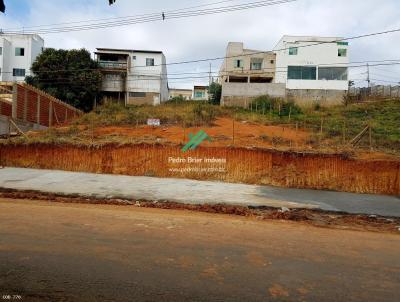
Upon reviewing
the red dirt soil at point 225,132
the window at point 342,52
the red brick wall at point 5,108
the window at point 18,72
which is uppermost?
the window at point 342,52

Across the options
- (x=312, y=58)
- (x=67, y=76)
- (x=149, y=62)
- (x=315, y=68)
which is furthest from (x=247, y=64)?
(x=67, y=76)

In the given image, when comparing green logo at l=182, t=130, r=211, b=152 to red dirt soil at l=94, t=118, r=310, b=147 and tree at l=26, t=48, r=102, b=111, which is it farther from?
tree at l=26, t=48, r=102, b=111

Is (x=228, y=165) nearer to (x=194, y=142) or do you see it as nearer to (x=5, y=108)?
(x=194, y=142)

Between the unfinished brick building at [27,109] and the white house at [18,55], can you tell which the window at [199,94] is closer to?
the white house at [18,55]

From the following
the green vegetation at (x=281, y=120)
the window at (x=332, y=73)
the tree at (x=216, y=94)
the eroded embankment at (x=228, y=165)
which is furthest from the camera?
the tree at (x=216, y=94)

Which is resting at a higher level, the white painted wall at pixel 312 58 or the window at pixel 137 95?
the white painted wall at pixel 312 58

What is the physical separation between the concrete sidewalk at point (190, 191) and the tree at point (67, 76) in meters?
23.1

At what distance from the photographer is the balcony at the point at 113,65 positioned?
140 ft

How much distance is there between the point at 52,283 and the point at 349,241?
545 centimetres

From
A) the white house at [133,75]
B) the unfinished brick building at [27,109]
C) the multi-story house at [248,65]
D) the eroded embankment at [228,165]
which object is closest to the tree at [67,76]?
the white house at [133,75]

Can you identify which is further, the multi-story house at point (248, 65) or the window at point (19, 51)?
the window at point (19, 51)

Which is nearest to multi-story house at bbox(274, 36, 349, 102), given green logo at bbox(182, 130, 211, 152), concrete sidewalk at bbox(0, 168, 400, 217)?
green logo at bbox(182, 130, 211, 152)

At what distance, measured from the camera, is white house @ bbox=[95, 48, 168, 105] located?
4331cm

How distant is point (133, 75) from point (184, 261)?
41289 mm
